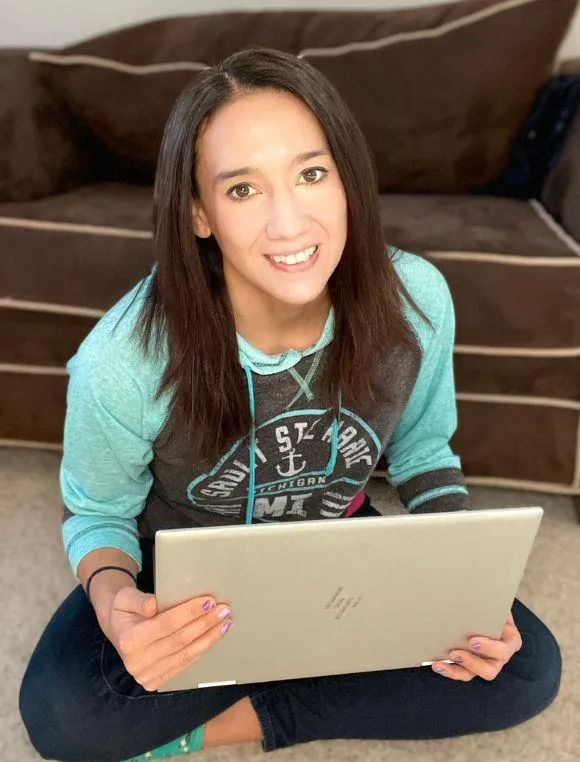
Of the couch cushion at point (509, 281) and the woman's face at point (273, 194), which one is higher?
the woman's face at point (273, 194)

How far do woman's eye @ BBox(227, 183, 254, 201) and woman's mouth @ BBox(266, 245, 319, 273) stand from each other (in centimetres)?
6

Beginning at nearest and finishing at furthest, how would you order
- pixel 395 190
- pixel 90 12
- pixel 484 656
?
pixel 484 656, pixel 395 190, pixel 90 12

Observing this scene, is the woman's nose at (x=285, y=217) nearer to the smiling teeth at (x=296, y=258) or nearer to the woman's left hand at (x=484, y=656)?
the smiling teeth at (x=296, y=258)

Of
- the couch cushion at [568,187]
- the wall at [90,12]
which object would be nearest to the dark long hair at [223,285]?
the couch cushion at [568,187]

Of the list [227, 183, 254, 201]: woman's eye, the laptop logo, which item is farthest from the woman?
the laptop logo

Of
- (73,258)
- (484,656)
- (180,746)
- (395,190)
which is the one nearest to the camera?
(484,656)

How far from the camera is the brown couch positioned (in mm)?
1194

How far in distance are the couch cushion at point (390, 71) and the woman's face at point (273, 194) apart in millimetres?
816

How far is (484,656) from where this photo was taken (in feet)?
2.75

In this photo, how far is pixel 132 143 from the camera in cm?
161

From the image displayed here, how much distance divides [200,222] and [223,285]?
0.08 m

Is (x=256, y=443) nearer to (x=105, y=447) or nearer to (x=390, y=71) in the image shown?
(x=105, y=447)

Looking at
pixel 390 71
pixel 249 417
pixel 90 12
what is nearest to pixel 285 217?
pixel 249 417

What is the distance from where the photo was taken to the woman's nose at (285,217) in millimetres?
753
